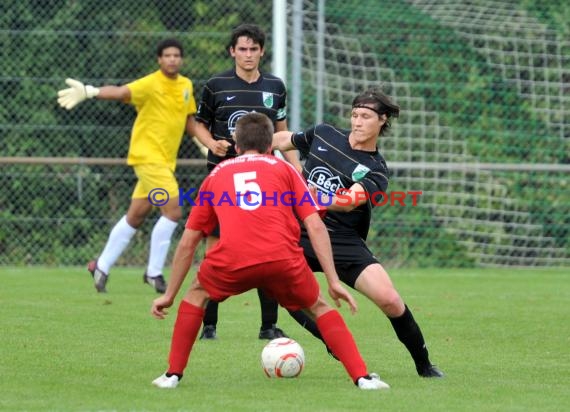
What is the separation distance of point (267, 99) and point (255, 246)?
279 centimetres

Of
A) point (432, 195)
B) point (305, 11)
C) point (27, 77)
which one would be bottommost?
point (432, 195)

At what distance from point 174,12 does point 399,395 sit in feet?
30.1

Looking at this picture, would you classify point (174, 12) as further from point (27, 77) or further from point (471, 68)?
point (471, 68)

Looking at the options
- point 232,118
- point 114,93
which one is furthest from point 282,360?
point 114,93

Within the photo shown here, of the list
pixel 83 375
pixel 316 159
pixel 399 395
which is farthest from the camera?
pixel 316 159

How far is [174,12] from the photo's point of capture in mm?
13906

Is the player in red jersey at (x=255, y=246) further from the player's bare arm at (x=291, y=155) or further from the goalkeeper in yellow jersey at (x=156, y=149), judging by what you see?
the goalkeeper in yellow jersey at (x=156, y=149)

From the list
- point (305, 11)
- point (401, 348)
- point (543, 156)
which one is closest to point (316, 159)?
point (401, 348)

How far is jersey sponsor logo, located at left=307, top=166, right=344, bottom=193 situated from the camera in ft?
21.3

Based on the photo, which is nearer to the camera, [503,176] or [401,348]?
[401,348]

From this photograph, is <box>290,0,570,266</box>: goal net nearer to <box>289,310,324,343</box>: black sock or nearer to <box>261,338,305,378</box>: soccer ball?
<box>289,310,324,343</box>: black sock

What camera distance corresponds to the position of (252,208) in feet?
17.7

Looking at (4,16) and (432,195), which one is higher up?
(4,16)

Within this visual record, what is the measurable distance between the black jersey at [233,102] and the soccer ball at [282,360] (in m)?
2.14
